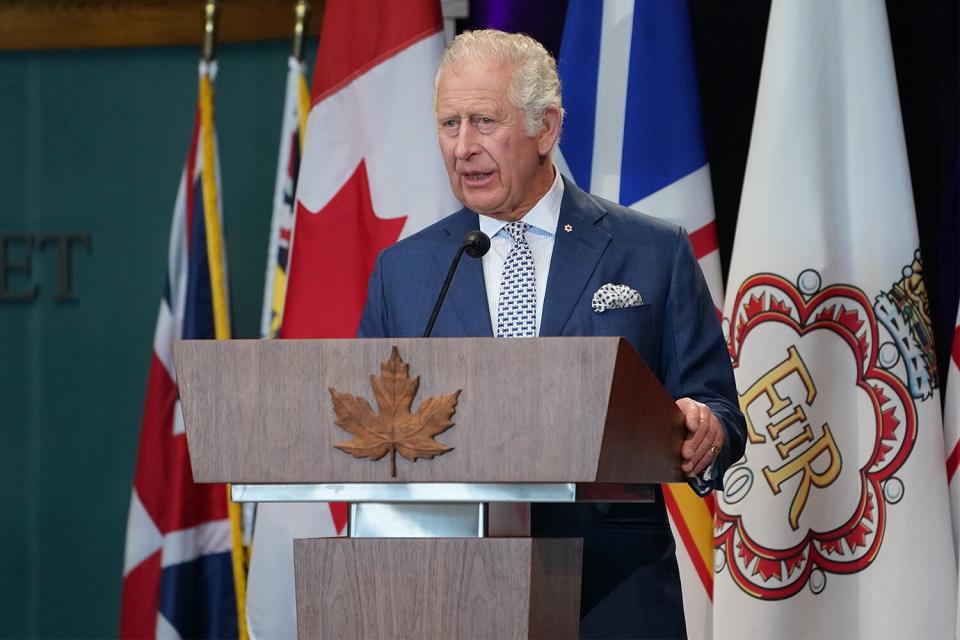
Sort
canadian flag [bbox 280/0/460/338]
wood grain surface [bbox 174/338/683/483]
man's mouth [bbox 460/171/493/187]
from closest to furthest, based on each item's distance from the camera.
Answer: wood grain surface [bbox 174/338/683/483] → man's mouth [bbox 460/171/493/187] → canadian flag [bbox 280/0/460/338]

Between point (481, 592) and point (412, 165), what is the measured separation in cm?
188

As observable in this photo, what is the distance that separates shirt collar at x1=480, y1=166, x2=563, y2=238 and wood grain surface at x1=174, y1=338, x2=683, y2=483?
1.93 ft

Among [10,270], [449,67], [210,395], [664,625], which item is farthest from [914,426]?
[10,270]

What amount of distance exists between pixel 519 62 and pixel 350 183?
1323mm

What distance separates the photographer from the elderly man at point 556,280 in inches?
69.4

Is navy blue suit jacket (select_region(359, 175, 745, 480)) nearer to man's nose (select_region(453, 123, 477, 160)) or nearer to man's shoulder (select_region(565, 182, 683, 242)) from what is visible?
man's shoulder (select_region(565, 182, 683, 242))

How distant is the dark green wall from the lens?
376 cm

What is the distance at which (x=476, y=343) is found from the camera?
1.28 meters

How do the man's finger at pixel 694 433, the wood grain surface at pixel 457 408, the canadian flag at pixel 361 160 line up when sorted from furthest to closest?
1. the canadian flag at pixel 361 160
2. the man's finger at pixel 694 433
3. the wood grain surface at pixel 457 408

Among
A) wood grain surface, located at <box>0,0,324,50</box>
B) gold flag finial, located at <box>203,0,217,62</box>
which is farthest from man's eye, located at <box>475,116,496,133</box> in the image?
wood grain surface, located at <box>0,0,324,50</box>

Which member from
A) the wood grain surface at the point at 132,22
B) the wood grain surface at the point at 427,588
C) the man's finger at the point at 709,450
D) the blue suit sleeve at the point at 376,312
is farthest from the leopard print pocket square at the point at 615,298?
the wood grain surface at the point at 132,22

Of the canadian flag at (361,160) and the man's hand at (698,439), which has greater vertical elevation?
the canadian flag at (361,160)

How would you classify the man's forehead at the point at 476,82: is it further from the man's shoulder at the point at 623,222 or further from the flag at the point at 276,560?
the flag at the point at 276,560

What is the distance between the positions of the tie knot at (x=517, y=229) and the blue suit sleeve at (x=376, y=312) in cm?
22
